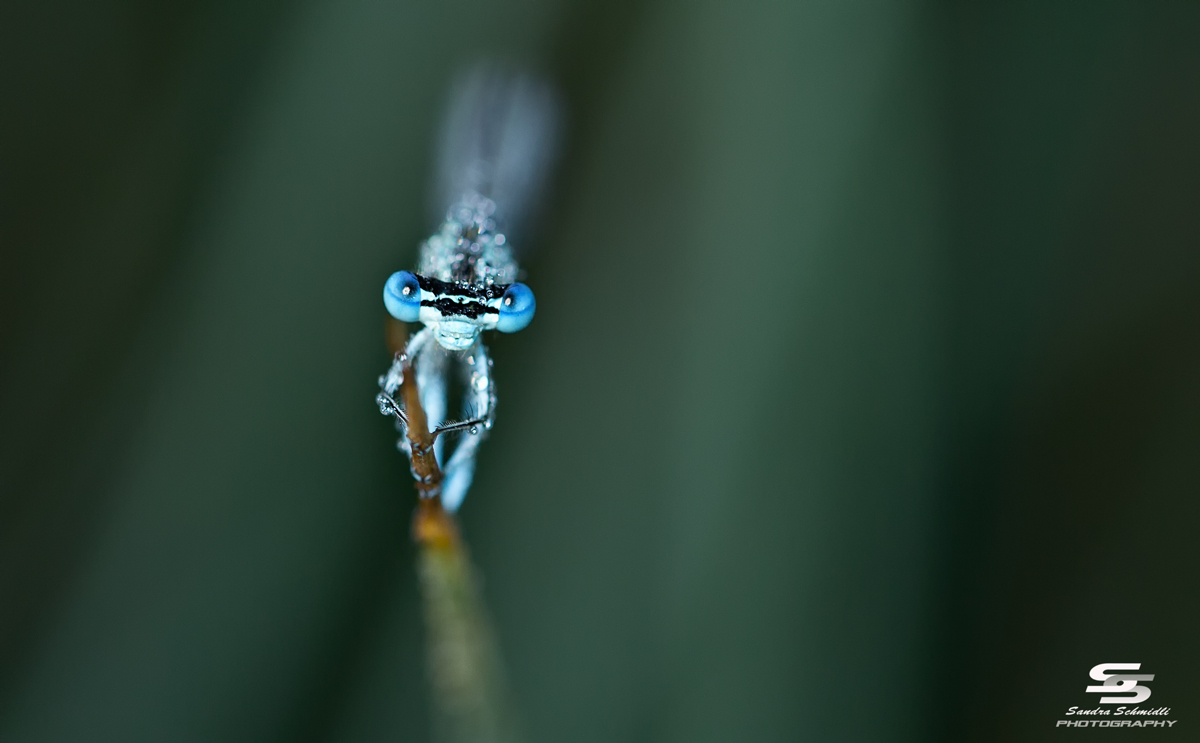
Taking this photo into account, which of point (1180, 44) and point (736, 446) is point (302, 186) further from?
point (1180, 44)

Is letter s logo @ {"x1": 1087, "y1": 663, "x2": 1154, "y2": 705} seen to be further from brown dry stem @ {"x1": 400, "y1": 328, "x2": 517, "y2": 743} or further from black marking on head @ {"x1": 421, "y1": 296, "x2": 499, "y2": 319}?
black marking on head @ {"x1": 421, "y1": 296, "x2": 499, "y2": 319}

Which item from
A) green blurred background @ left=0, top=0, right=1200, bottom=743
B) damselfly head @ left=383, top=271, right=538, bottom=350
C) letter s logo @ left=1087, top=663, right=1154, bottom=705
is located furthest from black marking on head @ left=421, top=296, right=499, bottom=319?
letter s logo @ left=1087, top=663, right=1154, bottom=705

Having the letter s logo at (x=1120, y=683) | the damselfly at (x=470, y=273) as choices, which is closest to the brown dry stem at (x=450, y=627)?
the damselfly at (x=470, y=273)

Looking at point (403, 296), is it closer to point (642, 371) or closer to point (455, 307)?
point (455, 307)

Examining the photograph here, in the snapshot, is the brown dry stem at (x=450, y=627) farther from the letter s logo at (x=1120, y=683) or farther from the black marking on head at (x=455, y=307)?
the letter s logo at (x=1120, y=683)

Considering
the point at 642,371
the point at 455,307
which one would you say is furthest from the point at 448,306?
the point at 642,371

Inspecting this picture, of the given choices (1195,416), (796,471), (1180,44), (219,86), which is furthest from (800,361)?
(219,86)
